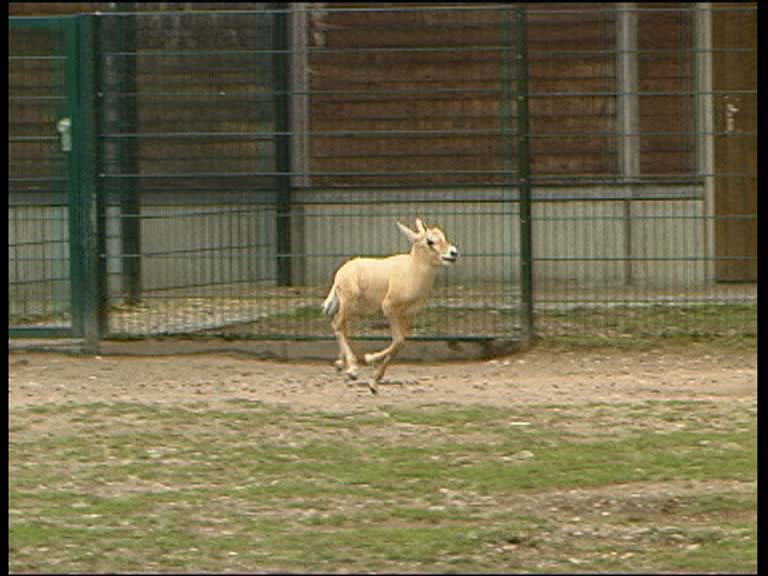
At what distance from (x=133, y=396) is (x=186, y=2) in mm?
6232

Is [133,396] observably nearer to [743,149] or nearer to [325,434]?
[325,434]

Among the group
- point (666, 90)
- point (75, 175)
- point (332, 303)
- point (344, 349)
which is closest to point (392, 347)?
point (344, 349)

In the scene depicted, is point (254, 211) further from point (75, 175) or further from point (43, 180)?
point (43, 180)

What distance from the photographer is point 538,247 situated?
504 inches

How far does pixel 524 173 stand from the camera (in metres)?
12.0

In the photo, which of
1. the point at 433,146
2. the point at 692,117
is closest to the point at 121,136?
the point at 433,146

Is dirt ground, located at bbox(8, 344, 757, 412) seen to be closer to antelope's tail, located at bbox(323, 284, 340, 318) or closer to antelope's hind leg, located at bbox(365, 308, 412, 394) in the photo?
antelope's hind leg, located at bbox(365, 308, 412, 394)

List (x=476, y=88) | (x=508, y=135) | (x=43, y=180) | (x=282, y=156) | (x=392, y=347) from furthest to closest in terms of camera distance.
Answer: (x=476, y=88) → (x=282, y=156) → (x=43, y=180) → (x=508, y=135) → (x=392, y=347)

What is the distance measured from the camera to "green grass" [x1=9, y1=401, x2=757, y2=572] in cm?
712

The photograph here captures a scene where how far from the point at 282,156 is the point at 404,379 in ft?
6.87

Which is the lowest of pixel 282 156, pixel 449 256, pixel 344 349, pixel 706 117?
pixel 344 349

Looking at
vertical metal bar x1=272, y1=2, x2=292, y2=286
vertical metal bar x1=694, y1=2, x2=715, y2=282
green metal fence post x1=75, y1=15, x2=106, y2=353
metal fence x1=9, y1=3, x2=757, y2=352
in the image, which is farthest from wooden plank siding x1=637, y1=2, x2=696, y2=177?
green metal fence post x1=75, y1=15, x2=106, y2=353

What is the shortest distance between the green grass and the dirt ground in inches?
14.9

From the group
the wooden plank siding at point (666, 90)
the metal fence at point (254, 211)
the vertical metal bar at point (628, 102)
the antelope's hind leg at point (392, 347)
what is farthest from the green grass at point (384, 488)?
the wooden plank siding at point (666, 90)
